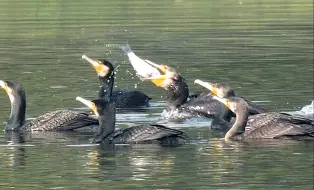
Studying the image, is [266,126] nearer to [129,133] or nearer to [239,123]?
[239,123]

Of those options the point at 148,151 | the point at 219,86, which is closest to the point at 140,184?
the point at 148,151

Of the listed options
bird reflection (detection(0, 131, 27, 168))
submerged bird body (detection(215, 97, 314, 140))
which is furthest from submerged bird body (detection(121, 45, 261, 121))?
bird reflection (detection(0, 131, 27, 168))

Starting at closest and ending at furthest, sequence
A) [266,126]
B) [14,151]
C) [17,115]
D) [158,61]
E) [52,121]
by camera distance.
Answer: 1. [14,151]
2. [266,126]
3. [52,121]
4. [17,115]
5. [158,61]

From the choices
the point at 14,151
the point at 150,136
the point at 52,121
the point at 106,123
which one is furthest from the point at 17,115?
the point at 150,136

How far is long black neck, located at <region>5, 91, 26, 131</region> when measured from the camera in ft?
74.8

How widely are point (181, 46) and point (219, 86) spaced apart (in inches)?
533

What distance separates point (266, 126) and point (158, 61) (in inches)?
476

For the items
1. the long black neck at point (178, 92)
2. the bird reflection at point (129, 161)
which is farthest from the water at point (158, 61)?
the long black neck at point (178, 92)

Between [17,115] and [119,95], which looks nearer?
[17,115]

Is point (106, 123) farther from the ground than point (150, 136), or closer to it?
farther from the ground

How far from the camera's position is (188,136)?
2131cm

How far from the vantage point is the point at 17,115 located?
22875 millimetres

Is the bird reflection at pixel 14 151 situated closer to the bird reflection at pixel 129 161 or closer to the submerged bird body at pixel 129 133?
the bird reflection at pixel 129 161

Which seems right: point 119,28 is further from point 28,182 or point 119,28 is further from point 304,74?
point 28,182
